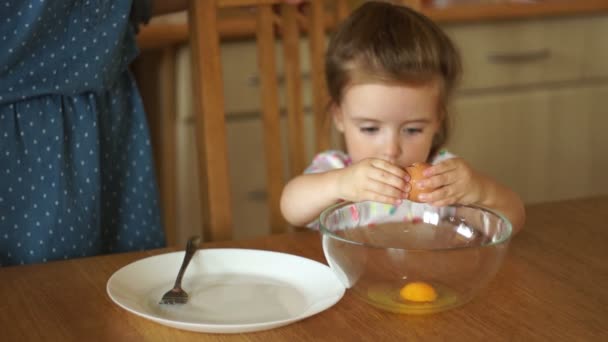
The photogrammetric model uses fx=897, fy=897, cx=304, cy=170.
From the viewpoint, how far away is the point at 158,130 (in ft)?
8.14

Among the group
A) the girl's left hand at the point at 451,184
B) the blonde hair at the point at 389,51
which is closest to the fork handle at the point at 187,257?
the girl's left hand at the point at 451,184

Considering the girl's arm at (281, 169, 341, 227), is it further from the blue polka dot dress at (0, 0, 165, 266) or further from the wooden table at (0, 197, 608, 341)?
the blue polka dot dress at (0, 0, 165, 266)

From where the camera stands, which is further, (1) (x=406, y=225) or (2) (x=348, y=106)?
(2) (x=348, y=106)

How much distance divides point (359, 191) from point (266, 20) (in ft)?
1.28

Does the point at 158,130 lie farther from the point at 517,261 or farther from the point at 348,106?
the point at 517,261

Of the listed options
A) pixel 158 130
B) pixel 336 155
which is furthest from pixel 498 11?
pixel 336 155

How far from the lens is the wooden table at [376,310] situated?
0.89 metres

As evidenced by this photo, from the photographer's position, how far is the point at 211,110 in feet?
4.31

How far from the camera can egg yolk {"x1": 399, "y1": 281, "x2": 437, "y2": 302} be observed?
3.03 ft

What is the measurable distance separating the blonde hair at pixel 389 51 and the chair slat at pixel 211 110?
0.19 metres

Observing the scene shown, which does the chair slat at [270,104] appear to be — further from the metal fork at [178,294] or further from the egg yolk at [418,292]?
the egg yolk at [418,292]

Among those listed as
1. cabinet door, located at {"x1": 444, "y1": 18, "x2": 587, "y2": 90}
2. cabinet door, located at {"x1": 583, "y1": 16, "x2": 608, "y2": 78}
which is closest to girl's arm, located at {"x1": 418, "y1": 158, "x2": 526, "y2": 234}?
cabinet door, located at {"x1": 444, "y1": 18, "x2": 587, "y2": 90}

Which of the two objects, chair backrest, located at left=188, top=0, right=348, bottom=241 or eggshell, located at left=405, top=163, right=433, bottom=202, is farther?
chair backrest, located at left=188, top=0, right=348, bottom=241

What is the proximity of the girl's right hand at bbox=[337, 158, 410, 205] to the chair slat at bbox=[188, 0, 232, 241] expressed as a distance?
0.25m
